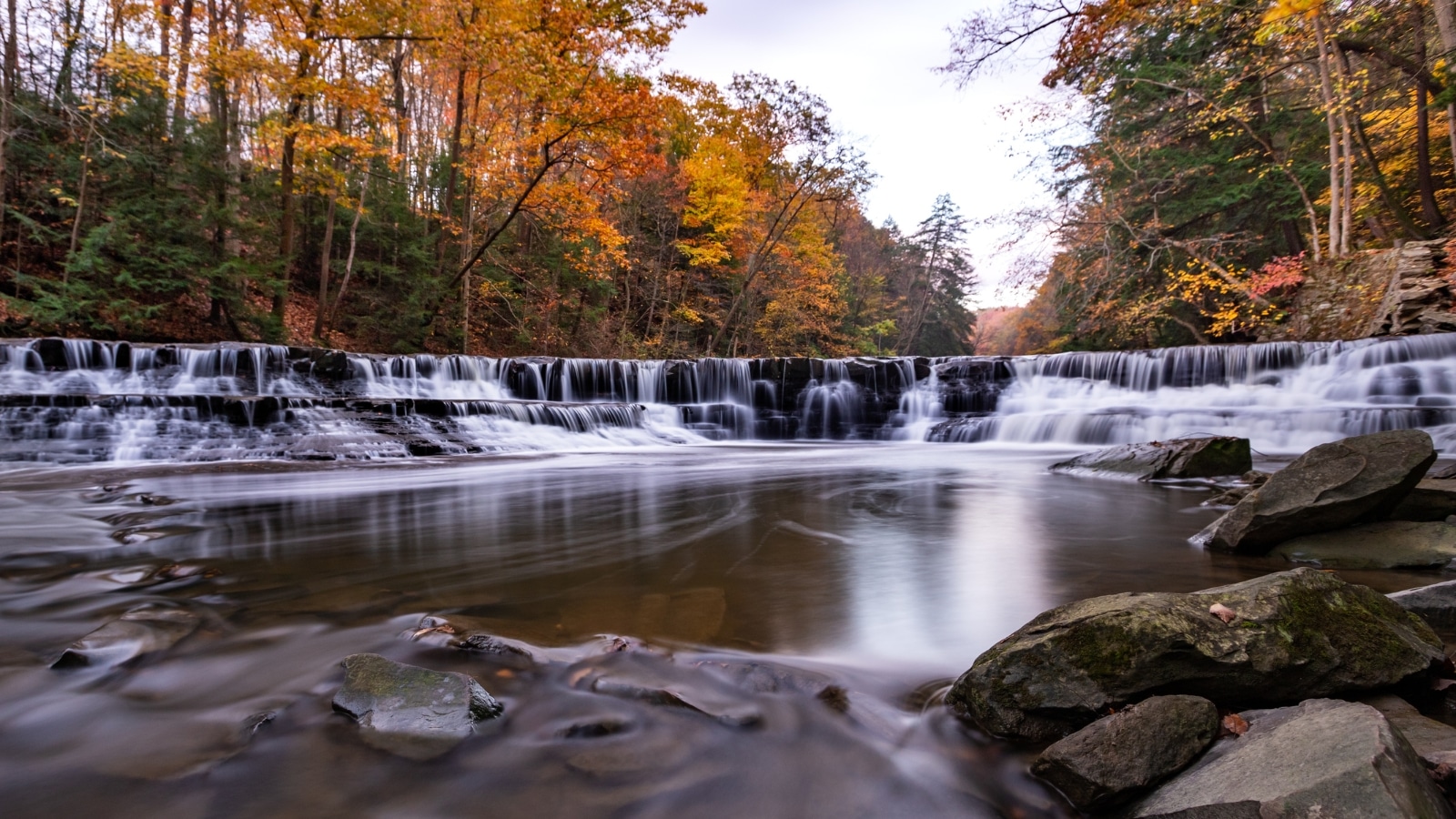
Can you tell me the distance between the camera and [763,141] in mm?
22453

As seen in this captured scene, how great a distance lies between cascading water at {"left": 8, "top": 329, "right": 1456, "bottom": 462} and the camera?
8.35m

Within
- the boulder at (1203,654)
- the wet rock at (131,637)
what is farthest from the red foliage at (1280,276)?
the wet rock at (131,637)

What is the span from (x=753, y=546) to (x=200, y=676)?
2794mm

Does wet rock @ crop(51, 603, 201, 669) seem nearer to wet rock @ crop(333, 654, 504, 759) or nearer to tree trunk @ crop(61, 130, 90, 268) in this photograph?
wet rock @ crop(333, 654, 504, 759)

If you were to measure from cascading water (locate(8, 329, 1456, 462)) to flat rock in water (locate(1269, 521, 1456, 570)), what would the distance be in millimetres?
6806

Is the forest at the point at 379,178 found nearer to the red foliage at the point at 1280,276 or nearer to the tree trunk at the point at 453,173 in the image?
the tree trunk at the point at 453,173

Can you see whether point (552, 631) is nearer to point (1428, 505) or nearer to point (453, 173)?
point (1428, 505)

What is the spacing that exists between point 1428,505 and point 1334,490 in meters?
1.08

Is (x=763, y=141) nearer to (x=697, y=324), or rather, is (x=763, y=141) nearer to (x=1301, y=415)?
(x=697, y=324)

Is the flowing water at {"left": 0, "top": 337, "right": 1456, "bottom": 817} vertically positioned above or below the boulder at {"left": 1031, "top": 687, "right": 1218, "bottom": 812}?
below

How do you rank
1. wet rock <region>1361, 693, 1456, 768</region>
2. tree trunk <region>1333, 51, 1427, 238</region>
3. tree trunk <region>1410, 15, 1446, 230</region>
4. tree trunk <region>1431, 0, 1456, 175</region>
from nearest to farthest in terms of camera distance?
wet rock <region>1361, 693, 1456, 768</region>, tree trunk <region>1431, 0, 1456, 175</region>, tree trunk <region>1410, 15, 1446, 230</region>, tree trunk <region>1333, 51, 1427, 238</region>

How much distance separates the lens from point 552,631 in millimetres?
2479

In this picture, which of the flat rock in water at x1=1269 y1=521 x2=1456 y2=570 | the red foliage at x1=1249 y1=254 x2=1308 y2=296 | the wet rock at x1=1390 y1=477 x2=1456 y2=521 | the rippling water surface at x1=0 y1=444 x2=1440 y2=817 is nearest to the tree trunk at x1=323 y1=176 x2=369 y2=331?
the rippling water surface at x1=0 y1=444 x2=1440 y2=817

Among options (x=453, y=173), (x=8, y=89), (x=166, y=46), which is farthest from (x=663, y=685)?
(x=166, y=46)
